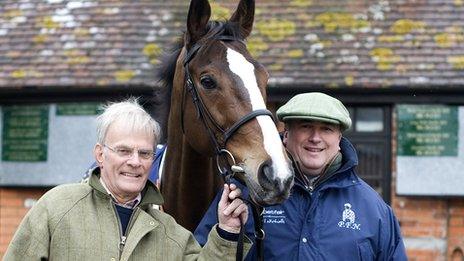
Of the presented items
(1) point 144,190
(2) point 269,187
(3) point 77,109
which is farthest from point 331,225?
(3) point 77,109

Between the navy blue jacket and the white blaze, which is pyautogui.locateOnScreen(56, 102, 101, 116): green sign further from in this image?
the navy blue jacket

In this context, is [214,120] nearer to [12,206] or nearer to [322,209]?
[322,209]

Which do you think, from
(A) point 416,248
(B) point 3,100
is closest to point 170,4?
(B) point 3,100

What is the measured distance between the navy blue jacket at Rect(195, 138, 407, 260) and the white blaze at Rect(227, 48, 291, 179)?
32 cm

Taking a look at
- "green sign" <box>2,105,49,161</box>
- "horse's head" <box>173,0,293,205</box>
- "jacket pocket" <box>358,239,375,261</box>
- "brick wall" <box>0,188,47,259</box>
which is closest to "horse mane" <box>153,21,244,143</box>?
"horse's head" <box>173,0,293,205</box>

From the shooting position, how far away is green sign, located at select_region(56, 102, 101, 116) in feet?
34.4

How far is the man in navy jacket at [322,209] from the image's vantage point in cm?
394

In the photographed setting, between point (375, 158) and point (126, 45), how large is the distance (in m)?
3.18

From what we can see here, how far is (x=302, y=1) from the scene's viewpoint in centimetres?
1062

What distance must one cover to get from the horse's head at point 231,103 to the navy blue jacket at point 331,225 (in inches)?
9.9

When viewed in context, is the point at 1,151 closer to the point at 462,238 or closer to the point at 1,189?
the point at 1,189

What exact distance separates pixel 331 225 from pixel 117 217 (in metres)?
0.98

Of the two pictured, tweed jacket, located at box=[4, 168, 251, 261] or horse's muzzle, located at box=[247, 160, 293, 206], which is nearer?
tweed jacket, located at box=[4, 168, 251, 261]

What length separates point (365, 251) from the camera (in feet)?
13.0
